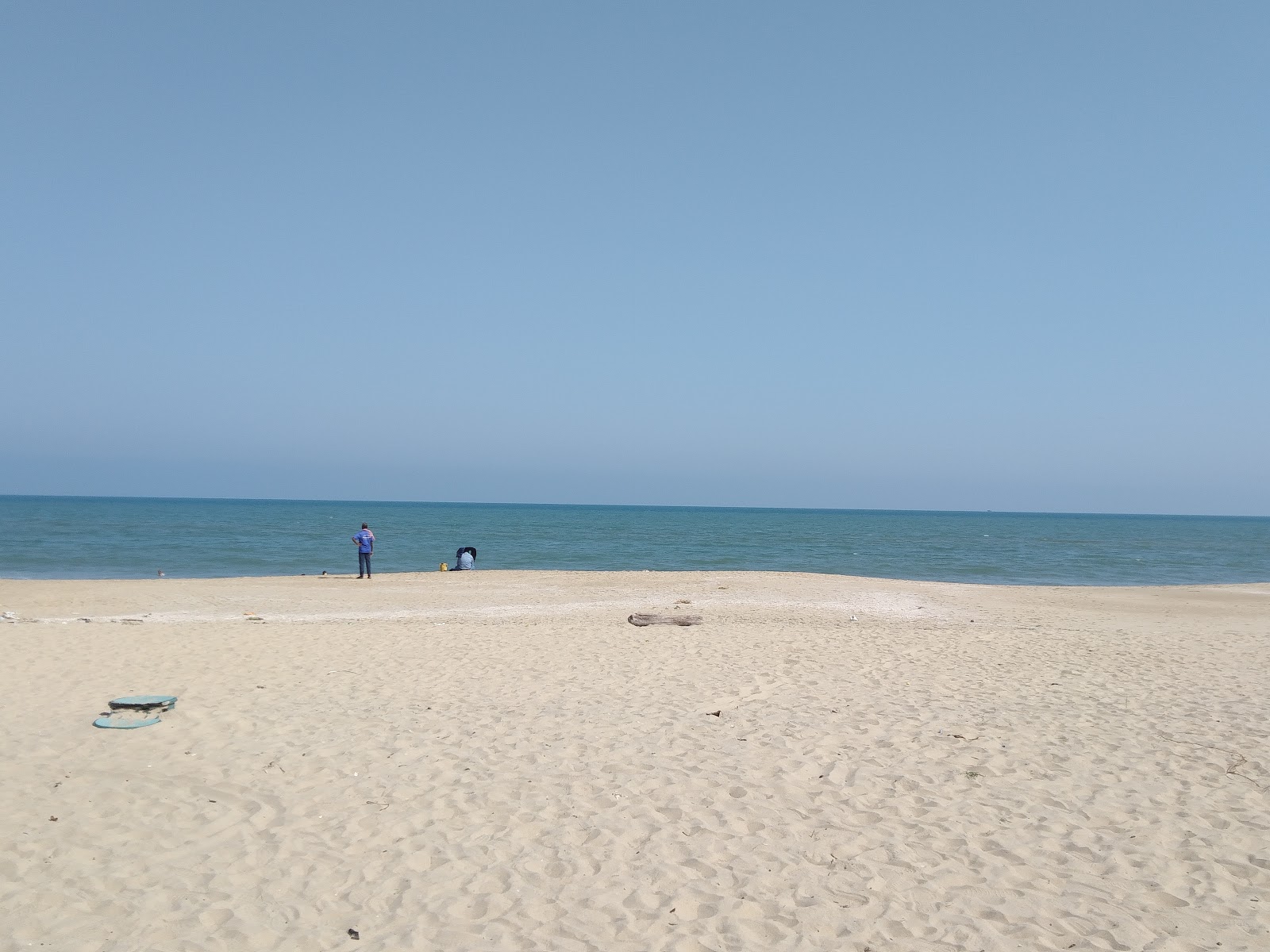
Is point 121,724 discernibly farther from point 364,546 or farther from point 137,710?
point 364,546

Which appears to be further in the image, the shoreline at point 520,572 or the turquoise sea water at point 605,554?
the turquoise sea water at point 605,554

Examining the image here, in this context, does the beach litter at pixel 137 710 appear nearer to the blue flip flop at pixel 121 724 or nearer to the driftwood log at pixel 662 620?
the blue flip flop at pixel 121 724

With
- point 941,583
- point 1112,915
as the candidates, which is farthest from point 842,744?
point 941,583

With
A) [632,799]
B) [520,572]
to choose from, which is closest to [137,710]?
[632,799]

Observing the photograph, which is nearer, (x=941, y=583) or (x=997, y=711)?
(x=997, y=711)

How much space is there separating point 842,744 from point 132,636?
36.3ft

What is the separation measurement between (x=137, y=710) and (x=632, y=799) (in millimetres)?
5277

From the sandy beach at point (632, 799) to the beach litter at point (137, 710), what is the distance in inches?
4.9

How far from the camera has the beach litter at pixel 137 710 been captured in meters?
7.69

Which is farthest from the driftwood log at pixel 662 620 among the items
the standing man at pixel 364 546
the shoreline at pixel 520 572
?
the shoreline at pixel 520 572

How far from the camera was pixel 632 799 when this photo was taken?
610 centimetres

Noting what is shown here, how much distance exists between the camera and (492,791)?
20.4ft

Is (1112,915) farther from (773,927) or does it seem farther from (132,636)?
(132,636)

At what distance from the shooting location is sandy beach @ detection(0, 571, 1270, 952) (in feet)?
14.6
